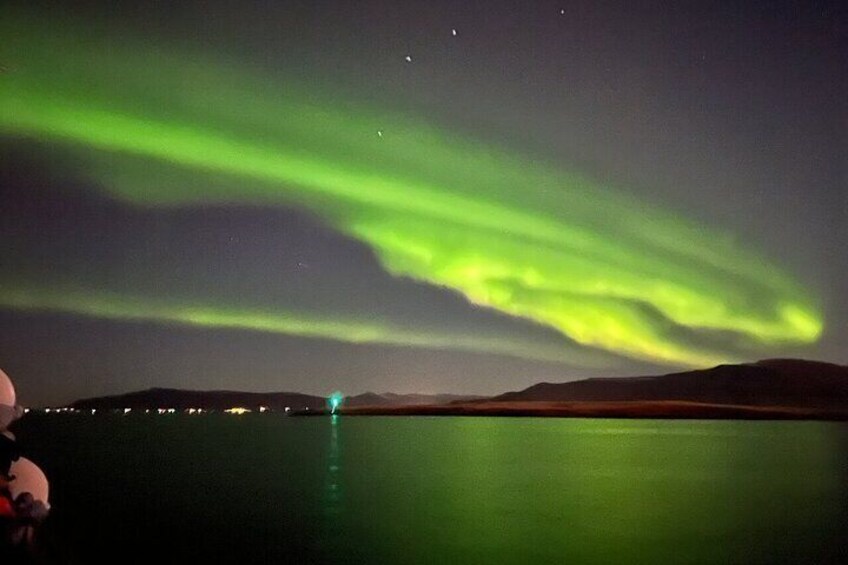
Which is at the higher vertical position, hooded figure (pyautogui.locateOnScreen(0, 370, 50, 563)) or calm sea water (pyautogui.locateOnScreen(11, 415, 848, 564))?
hooded figure (pyautogui.locateOnScreen(0, 370, 50, 563))

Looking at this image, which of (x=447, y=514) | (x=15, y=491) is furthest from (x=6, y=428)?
(x=447, y=514)

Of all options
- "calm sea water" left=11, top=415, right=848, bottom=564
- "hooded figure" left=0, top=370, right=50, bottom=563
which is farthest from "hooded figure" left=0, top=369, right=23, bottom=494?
"calm sea water" left=11, top=415, right=848, bottom=564

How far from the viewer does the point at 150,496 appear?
22.4 meters

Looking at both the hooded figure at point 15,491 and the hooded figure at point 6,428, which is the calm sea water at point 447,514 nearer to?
the hooded figure at point 15,491

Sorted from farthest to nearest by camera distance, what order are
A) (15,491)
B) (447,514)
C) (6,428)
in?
1. (447,514)
2. (15,491)
3. (6,428)

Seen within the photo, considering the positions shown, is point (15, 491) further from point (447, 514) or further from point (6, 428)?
point (447, 514)

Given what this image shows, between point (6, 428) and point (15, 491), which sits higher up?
point (6, 428)

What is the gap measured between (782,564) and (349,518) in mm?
9129

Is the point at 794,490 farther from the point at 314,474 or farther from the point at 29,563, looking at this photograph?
the point at 29,563

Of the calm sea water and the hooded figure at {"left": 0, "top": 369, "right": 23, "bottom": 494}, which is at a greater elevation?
the hooded figure at {"left": 0, "top": 369, "right": 23, "bottom": 494}

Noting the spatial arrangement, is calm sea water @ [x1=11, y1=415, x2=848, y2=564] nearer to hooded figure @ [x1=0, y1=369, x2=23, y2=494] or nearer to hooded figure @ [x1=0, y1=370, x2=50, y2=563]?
hooded figure @ [x1=0, y1=370, x2=50, y2=563]

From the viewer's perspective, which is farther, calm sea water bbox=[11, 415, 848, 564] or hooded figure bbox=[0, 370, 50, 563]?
calm sea water bbox=[11, 415, 848, 564]

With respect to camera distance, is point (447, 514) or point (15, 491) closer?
point (15, 491)

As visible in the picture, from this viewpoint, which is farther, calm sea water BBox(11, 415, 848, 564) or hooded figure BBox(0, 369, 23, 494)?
calm sea water BBox(11, 415, 848, 564)
